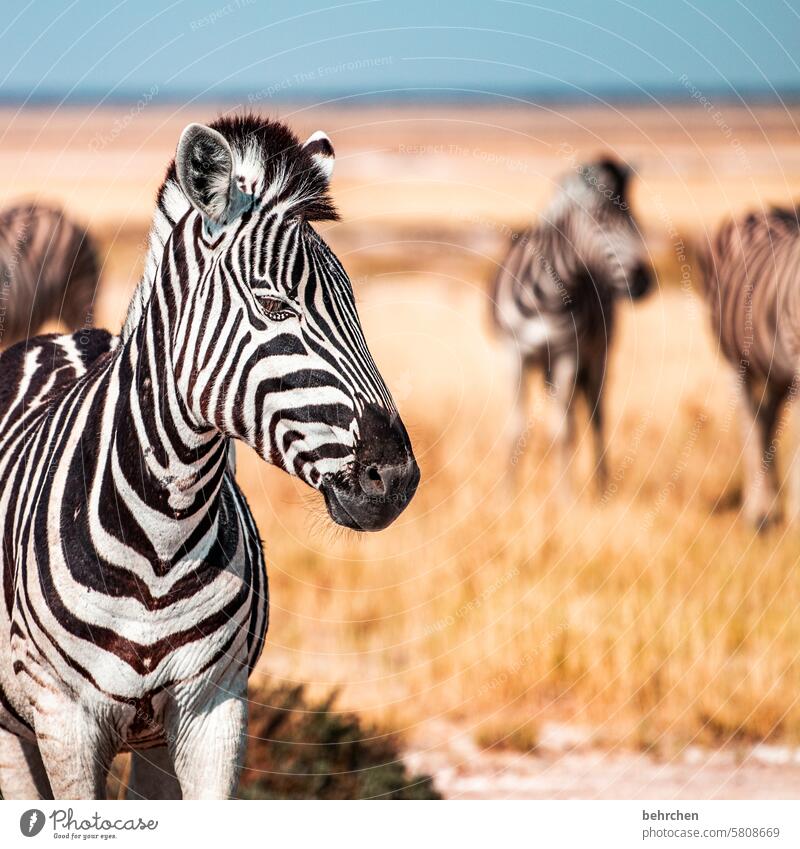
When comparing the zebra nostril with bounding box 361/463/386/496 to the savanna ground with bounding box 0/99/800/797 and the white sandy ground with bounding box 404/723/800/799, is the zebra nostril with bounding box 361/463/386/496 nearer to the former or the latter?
the savanna ground with bounding box 0/99/800/797

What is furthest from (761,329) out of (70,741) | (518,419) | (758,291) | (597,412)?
(70,741)

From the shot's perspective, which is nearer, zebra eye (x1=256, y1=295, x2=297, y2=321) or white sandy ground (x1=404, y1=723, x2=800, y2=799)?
zebra eye (x1=256, y1=295, x2=297, y2=321)

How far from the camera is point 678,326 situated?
1375 centimetres

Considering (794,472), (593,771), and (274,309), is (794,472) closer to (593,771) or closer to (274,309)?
(593,771)

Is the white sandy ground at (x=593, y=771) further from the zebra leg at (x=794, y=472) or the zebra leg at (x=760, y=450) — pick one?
the zebra leg at (x=794, y=472)

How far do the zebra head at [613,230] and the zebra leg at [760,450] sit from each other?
139 centimetres

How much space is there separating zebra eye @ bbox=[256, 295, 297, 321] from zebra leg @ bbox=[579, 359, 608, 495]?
5.85 meters

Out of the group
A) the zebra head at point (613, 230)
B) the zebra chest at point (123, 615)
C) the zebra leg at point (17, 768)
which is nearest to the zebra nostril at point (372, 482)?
the zebra chest at point (123, 615)

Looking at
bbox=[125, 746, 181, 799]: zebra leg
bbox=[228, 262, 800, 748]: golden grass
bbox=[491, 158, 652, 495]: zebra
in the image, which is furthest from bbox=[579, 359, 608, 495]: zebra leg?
bbox=[125, 746, 181, 799]: zebra leg

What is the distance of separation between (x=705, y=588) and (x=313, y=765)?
279cm

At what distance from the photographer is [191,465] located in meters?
2.73

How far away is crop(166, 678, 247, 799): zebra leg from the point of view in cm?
283

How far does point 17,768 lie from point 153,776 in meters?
0.42

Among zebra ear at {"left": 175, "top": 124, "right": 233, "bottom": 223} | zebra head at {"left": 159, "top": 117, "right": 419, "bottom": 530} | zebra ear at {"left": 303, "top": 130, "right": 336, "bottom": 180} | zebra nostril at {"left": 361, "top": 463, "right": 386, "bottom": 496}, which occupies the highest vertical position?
zebra ear at {"left": 303, "top": 130, "right": 336, "bottom": 180}
